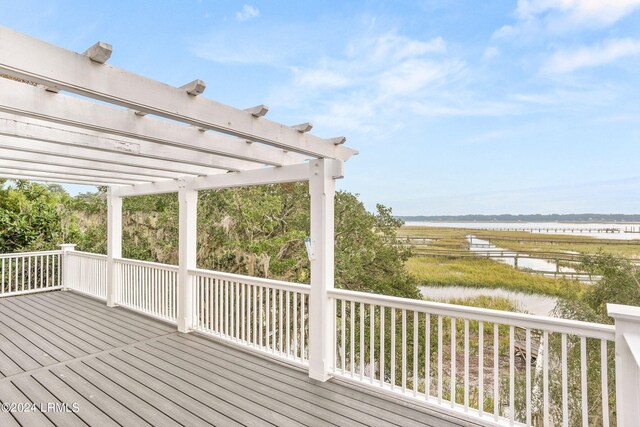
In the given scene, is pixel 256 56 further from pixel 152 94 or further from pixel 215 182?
pixel 152 94

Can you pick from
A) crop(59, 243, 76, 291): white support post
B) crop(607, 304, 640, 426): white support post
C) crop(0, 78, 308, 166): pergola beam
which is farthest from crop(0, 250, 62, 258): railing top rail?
crop(607, 304, 640, 426): white support post

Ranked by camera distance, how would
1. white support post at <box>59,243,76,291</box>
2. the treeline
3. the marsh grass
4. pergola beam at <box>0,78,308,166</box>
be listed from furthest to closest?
the marsh grass
the treeline
white support post at <box>59,243,76,291</box>
pergola beam at <box>0,78,308,166</box>

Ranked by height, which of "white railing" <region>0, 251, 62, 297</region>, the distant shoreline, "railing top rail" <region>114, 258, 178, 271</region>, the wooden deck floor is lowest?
the wooden deck floor

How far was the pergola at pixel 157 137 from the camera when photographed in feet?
5.69

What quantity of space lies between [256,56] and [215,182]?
416 centimetres

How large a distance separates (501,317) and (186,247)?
3900 millimetres

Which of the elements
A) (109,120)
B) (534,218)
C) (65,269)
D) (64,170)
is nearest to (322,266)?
(109,120)

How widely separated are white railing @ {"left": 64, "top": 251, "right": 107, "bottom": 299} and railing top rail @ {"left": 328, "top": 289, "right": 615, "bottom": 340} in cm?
518

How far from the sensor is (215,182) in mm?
4328

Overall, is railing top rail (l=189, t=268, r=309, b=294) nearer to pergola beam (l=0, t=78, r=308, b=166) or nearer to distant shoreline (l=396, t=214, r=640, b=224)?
pergola beam (l=0, t=78, r=308, b=166)

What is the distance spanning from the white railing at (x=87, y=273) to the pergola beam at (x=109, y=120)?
469 centimetres

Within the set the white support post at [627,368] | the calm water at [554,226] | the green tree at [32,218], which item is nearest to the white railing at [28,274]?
the green tree at [32,218]

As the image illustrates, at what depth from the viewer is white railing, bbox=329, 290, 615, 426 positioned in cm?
221

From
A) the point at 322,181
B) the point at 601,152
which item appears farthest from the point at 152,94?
the point at 601,152
